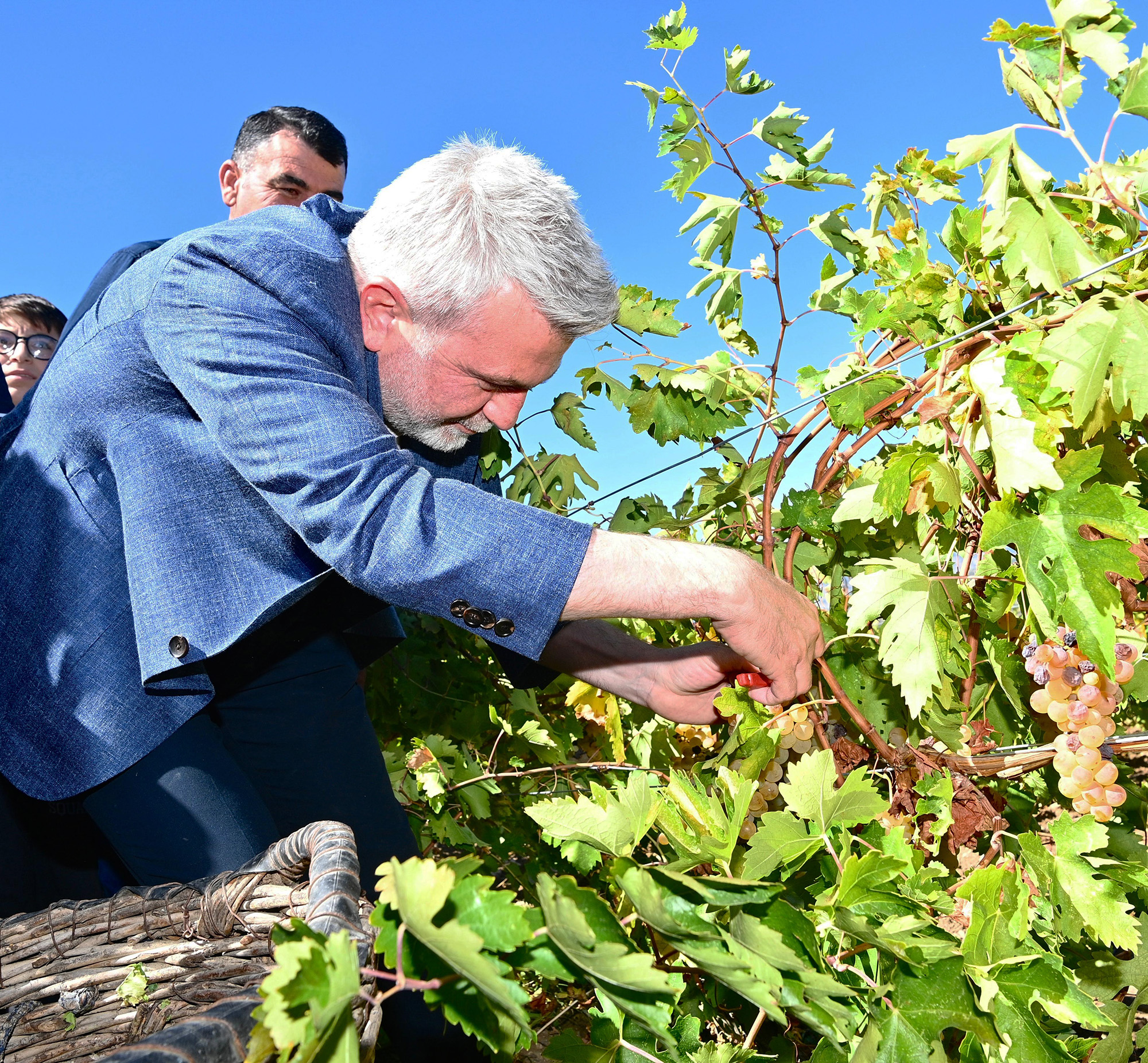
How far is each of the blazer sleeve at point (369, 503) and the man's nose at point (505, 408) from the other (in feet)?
1.58

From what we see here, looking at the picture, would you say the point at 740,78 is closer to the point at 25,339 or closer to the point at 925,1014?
the point at 925,1014

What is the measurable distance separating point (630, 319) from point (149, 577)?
3.90ft

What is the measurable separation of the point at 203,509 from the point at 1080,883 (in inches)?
56.8

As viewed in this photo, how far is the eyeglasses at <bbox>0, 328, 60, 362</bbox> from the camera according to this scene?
139 inches

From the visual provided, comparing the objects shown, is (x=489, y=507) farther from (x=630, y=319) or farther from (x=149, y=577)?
(x=630, y=319)

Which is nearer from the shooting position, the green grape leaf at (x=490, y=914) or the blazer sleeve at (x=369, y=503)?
the green grape leaf at (x=490, y=914)

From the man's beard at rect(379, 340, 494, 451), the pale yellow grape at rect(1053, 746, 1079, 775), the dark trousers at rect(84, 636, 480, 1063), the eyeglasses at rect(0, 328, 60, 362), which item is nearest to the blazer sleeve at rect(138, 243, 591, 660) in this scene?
the man's beard at rect(379, 340, 494, 451)

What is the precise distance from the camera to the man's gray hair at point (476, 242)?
1670 mm

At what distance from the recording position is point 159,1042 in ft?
2.76

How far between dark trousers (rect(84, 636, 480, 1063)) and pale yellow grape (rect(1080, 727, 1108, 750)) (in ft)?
4.02

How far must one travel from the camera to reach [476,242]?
5.47 ft

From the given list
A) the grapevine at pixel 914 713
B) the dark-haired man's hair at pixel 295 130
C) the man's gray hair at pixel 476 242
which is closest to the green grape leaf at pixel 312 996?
the grapevine at pixel 914 713

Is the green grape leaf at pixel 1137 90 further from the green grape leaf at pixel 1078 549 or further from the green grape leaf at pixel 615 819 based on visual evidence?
the green grape leaf at pixel 615 819

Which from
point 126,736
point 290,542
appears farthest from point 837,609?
point 126,736
